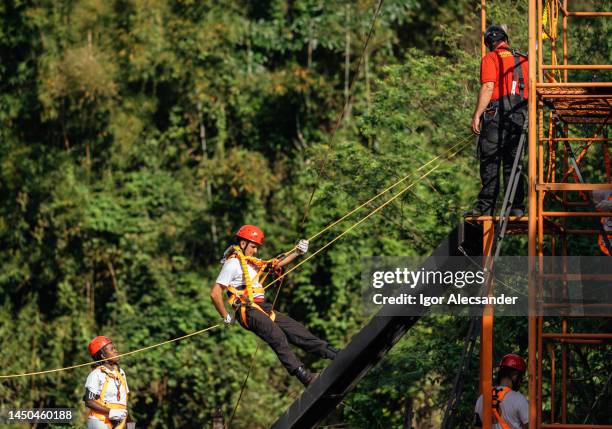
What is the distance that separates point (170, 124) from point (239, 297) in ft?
45.5

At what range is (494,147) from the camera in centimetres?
1199

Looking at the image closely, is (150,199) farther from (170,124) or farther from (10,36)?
(10,36)

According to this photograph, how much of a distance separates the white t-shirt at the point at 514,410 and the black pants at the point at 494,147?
1.66 metres

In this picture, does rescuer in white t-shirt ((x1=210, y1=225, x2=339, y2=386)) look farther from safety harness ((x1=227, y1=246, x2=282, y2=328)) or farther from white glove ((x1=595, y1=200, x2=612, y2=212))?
white glove ((x1=595, y1=200, x2=612, y2=212))

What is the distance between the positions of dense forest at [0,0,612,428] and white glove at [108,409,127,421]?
33.9 feet

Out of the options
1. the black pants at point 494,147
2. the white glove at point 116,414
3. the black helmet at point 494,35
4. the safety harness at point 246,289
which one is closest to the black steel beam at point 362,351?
the black pants at point 494,147

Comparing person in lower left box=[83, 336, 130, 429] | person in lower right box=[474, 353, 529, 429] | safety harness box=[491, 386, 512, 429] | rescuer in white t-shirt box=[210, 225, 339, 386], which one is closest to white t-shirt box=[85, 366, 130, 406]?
person in lower left box=[83, 336, 130, 429]

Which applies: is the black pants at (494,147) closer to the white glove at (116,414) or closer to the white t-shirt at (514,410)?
the white t-shirt at (514,410)

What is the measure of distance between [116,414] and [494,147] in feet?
14.3

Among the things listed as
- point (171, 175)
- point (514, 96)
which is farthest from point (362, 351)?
point (171, 175)

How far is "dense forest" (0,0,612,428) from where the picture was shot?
23.9 m

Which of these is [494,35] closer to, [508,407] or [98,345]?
[508,407]

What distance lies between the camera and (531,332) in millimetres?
11000

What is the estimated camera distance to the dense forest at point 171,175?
23.9m
